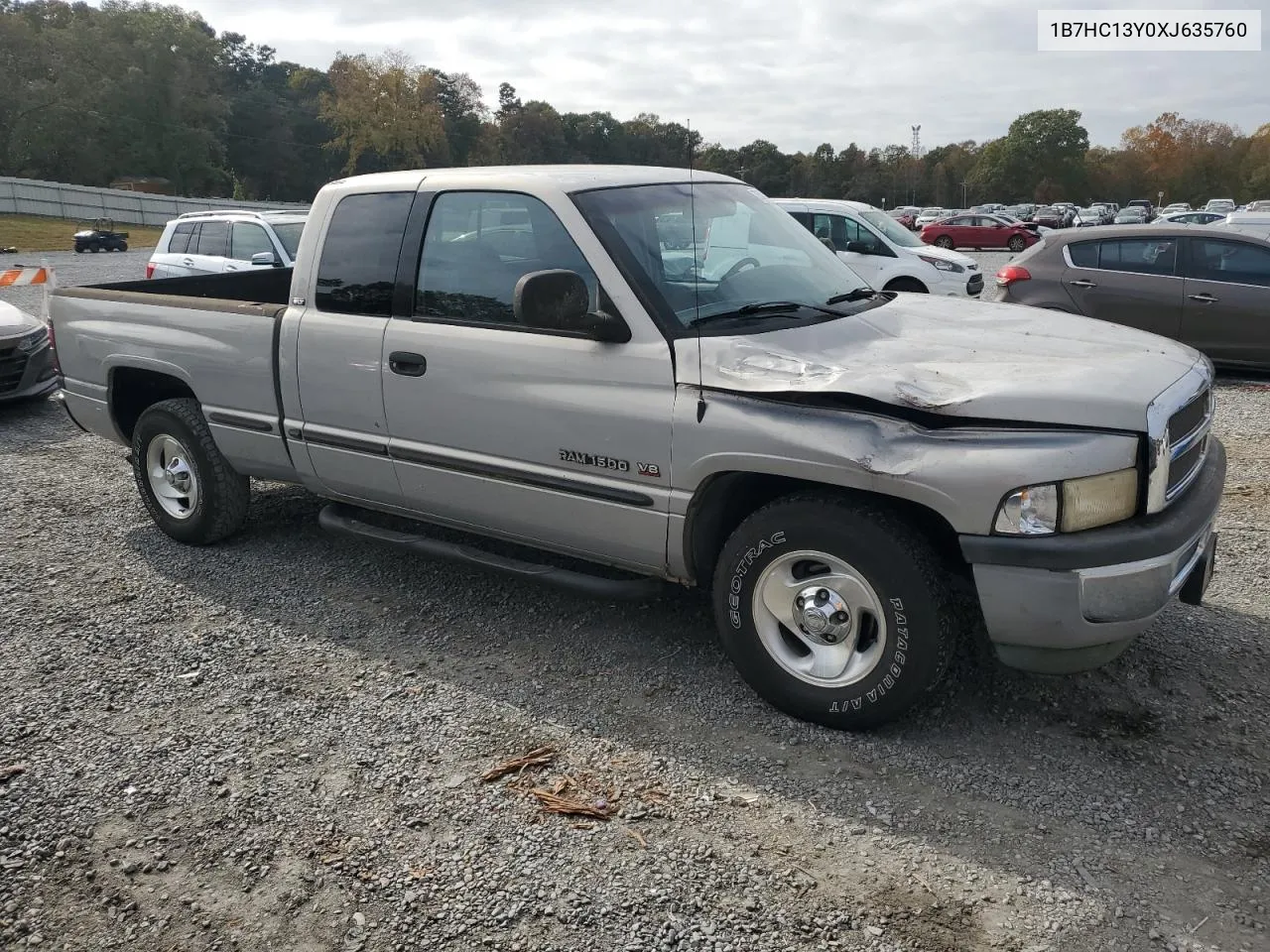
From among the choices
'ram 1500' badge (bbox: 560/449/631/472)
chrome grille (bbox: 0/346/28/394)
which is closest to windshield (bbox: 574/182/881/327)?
'ram 1500' badge (bbox: 560/449/631/472)

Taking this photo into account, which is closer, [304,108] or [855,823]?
[855,823]

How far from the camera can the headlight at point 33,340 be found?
8992 millimetres

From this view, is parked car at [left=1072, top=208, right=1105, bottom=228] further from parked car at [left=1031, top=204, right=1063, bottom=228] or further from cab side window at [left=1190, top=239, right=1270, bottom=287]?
cab side window at [left=1190, top=239, right=1270, bottom=287]

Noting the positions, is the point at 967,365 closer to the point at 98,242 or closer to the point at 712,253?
the point at 712,253

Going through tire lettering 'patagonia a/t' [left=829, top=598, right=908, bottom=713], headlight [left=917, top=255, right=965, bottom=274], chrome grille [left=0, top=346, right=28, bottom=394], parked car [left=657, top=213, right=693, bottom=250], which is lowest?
tire lettering 'patagonia a/t' [left=829, top=598, right=908, bottom=713]

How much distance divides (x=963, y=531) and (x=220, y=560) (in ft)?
13.2

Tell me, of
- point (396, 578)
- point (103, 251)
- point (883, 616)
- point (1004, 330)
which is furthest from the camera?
point (103, 251)

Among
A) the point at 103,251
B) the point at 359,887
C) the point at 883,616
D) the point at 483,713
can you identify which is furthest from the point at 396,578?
the point at 103,251

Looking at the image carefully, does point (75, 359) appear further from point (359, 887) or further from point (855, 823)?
point (855, 823)

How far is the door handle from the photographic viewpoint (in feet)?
13.8

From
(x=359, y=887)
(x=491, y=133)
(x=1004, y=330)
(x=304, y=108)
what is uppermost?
(x=304, y=108)

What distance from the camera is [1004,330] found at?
3.96 m

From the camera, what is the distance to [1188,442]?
3.37 meters

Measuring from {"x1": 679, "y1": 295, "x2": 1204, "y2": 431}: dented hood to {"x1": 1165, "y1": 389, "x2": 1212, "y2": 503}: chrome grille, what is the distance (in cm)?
13
